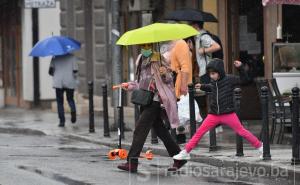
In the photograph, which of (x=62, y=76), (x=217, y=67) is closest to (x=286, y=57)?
(x=217, y=67)

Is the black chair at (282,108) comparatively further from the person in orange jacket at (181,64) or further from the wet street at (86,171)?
the wet street at (86,171)

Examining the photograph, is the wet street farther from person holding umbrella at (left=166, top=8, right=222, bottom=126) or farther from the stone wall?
the stone wall

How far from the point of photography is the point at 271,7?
56.4ft

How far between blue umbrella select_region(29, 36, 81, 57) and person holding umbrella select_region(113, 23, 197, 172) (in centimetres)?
679

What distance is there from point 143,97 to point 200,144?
3.27m

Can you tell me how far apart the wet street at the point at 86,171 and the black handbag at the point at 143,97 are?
94 centimetres

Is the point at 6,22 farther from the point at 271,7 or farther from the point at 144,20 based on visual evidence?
the point at 271,7

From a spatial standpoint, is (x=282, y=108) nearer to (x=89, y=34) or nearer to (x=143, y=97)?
(x=143, y=97)

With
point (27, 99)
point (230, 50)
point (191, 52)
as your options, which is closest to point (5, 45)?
point (27, 99)

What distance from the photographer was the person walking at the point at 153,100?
1151cm

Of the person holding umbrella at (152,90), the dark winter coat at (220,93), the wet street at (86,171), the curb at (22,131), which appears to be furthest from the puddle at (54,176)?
the curb at (22,131)

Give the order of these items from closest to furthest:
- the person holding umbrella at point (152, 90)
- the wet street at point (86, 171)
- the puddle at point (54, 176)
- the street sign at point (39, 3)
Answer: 1. the puddle at point (54, 176)
2. the wet street at point (86, 171)
3. the person holding umbrella at point (152, 90)
4. the street sign at point (39, 3)

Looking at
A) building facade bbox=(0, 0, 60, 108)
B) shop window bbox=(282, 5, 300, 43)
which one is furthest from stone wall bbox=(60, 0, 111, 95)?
shop window bbox=(282, 5, 300, 43)

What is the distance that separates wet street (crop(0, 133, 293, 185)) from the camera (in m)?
10.8
